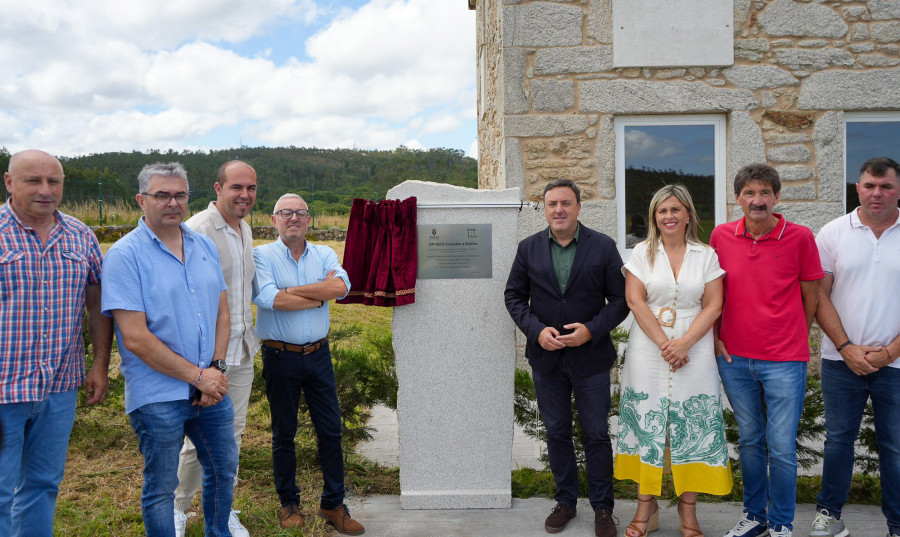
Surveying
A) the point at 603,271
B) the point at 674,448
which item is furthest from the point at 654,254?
the point at 674,448

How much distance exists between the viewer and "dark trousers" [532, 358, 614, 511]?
11.8 ft

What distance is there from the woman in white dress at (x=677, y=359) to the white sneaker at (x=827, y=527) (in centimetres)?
63

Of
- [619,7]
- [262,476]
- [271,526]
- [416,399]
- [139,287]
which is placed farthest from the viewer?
[619,7]

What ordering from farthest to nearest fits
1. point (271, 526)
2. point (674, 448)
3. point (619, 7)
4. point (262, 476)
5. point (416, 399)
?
1. point (619, 7)
2. point (262, 476)
3. point (416, 399)
4. point (271, 526)
5. point (674, 448)

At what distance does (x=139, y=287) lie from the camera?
273 cm

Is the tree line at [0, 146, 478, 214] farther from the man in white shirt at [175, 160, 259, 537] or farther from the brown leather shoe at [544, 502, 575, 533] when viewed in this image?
the brown leather shoe at [544, 502, 575, 533]

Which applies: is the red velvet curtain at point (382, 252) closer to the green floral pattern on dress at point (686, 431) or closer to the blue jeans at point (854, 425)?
the green floral pattern on dress at point (686, 431)

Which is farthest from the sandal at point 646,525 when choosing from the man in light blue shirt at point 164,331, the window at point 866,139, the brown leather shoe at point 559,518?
the window at point 866,139

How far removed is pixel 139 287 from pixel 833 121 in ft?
20.6

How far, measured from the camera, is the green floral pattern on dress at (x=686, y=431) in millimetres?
3377

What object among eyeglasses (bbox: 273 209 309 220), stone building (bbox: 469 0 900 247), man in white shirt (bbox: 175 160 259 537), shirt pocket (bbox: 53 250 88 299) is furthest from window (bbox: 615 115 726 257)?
shirt pocket (bbox: 53 250 88 299)

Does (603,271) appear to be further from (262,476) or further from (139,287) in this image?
(262,476)

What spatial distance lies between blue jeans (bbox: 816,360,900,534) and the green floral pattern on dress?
2.06 feet

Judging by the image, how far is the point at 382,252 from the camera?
3941 millimetres
